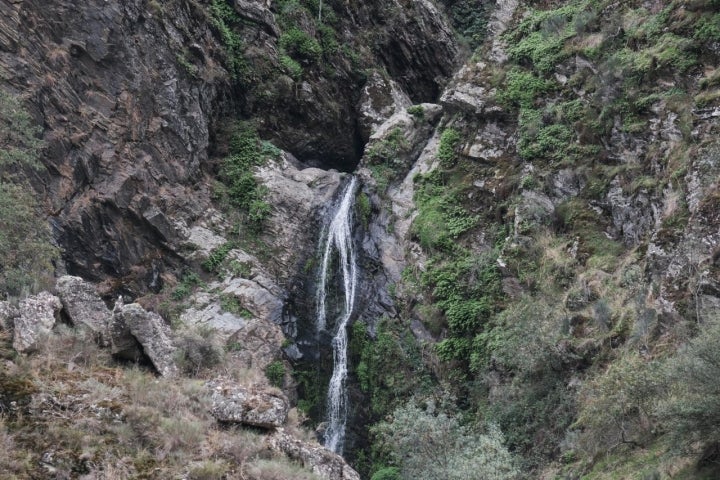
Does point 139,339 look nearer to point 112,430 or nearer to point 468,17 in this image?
point 112,430

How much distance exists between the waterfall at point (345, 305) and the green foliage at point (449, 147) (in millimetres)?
4616

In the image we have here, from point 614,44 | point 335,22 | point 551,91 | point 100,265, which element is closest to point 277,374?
point 100,265

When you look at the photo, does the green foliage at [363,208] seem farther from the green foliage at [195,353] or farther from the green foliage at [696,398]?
the green foliage at [696,398]

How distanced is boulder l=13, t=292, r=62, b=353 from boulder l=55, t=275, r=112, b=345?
380 millimetres

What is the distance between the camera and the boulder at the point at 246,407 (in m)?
10.3

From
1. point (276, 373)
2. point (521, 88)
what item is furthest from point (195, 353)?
point (521, 88)

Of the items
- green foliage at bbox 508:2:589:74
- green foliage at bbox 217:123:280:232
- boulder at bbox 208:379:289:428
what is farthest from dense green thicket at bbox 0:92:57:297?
green foliage at bbox 508:2:589:74

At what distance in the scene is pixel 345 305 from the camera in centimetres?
2462

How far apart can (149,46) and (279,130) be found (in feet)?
26.0

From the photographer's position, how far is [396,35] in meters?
34.6

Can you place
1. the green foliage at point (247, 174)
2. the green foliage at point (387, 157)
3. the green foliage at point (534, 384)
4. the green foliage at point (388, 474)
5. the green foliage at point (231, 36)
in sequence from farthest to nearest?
the green foliage at point (231, 36) → the green foliage at point (387, 157) → the green foliage at point (247, 174) → the green foliage at point (388, 474) → the green foliage at point (534, 384)

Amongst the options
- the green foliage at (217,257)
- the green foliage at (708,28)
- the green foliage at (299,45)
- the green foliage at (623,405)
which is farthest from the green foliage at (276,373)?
the green foliage at (708,28)

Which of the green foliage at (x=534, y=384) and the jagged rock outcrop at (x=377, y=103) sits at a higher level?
the jagged rock outcrop at (x=377, y=103)

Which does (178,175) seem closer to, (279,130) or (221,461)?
(279,130)
